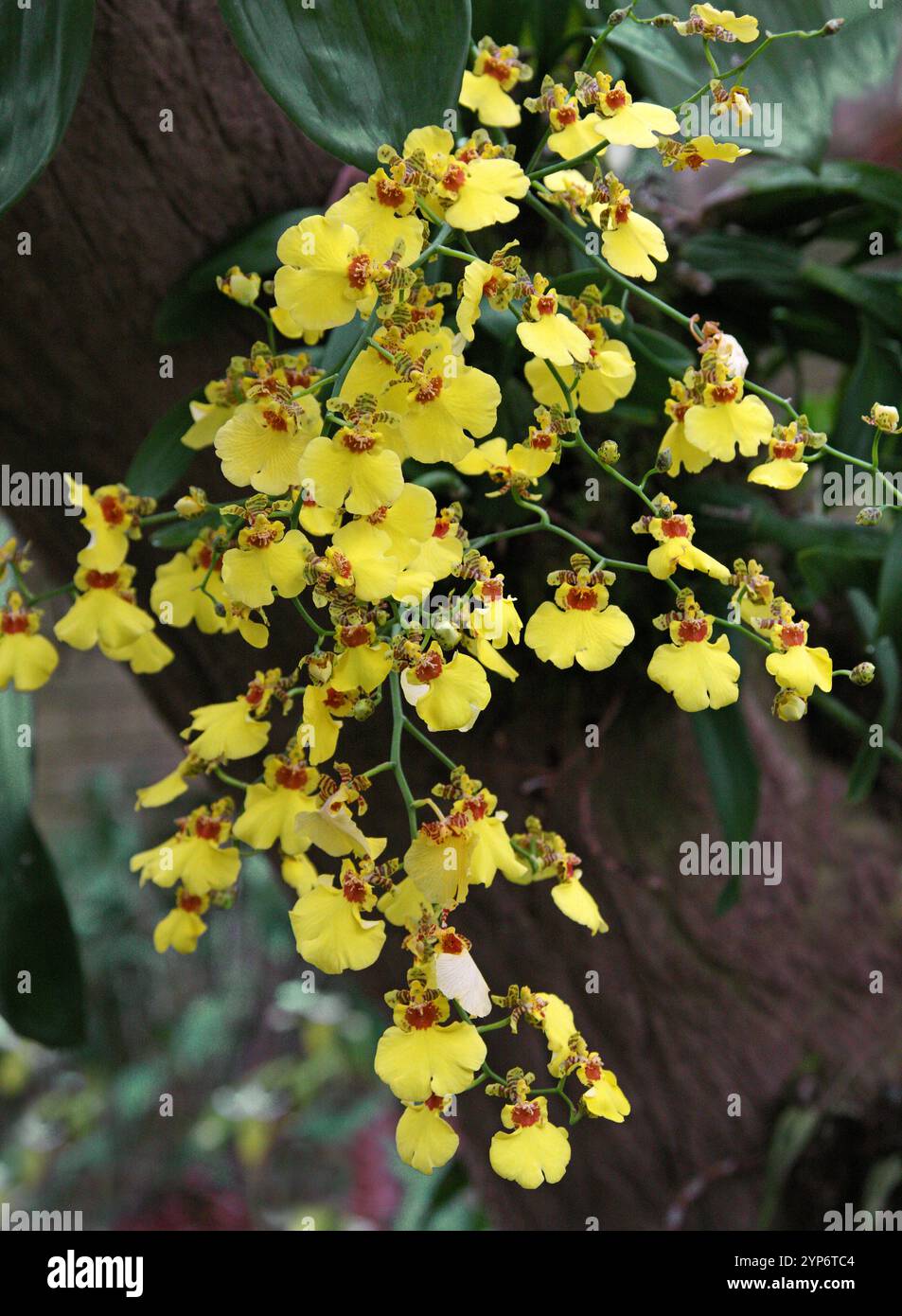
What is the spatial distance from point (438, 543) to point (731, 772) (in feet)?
1.24

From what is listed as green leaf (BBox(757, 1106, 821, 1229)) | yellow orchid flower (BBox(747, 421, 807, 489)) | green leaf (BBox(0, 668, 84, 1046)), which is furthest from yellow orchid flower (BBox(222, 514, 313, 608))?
green leaf (BBox(757, 1106, 821, 1229))

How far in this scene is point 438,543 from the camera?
495mm

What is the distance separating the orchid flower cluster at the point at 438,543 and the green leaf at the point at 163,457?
0.13 m

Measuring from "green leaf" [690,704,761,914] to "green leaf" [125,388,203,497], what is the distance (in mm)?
387

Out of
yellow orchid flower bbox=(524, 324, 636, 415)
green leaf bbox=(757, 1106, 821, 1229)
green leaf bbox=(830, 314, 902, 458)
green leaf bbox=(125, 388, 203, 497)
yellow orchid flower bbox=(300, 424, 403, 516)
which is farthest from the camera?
green leaf bbox=(757, 1106, 821, 1229)

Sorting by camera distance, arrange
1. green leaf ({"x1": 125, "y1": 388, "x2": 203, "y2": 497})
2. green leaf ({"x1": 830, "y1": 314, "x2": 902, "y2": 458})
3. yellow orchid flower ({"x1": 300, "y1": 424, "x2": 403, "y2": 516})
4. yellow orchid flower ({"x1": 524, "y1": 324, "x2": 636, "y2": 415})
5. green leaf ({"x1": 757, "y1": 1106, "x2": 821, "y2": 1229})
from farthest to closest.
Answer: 1. green leaf ({"x1": 757, "y1": 1106, "x2": 821, "y2": 1229})
2. green leaf ({"x1": 830, "y1": 314, "x2": 902, "y2": 458})
3. green leaf ({"x1": 125, "y1": 388, "x2": 203, "y2": 497})
4. yellow orchid flower ({"x1": 524, "y1": 324, "x2": 636, "y2": 415})
5. yellow orchid flower ({"x1": 300, "y1": 424, "x2": 403, "y2": 516})

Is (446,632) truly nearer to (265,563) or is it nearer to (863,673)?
(265,563)

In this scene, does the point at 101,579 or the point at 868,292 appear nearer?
the point at 101,579

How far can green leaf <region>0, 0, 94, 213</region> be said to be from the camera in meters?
0.54

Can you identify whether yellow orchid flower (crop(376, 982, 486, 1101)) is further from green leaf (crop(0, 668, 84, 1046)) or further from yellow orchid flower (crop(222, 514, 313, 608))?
green leaf (crop(0, 668, 84, 1046))

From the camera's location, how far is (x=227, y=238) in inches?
28.6

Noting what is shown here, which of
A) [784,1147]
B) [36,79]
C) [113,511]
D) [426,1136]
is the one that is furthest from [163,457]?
[784,1147]
